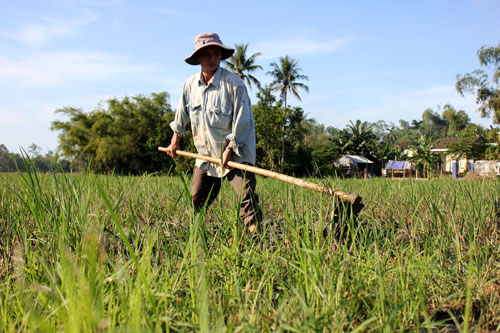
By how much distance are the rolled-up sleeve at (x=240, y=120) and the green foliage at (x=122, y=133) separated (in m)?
27.1

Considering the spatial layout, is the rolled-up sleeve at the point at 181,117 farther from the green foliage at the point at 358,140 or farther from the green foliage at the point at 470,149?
the green foliage at the point at 358,140

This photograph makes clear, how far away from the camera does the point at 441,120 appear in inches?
4112

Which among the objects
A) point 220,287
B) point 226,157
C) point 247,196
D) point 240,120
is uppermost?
point 240,120

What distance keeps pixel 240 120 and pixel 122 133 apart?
3165cm

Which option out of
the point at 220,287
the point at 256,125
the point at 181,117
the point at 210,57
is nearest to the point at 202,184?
the point at 181,117

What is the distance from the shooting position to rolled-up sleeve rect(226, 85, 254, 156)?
286cm

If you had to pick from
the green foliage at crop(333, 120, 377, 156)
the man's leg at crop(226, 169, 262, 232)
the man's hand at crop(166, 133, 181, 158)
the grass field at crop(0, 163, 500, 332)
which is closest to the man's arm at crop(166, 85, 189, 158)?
the man's hand at crop(166, 133, 181, 158)

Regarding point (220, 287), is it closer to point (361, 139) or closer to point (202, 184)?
point (202, 184)

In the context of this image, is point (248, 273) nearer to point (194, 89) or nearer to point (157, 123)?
point (194, 89)

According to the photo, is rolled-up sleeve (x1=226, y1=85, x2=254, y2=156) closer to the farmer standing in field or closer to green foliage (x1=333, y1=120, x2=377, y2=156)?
the farmer standing in field

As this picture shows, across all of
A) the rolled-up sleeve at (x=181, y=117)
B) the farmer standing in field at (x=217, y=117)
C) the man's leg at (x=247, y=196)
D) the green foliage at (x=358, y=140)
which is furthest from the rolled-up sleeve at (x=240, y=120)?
the green foliage at (x=358, y=140)

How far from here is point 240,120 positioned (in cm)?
286

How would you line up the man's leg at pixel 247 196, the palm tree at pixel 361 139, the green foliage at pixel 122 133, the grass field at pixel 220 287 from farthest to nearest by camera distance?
the palm tree at pixel 361 139
the green foliage at pixel 122 133
the man's leg at pixel 247 196
the grass field at pixel 220 287

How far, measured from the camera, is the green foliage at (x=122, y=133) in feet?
101
